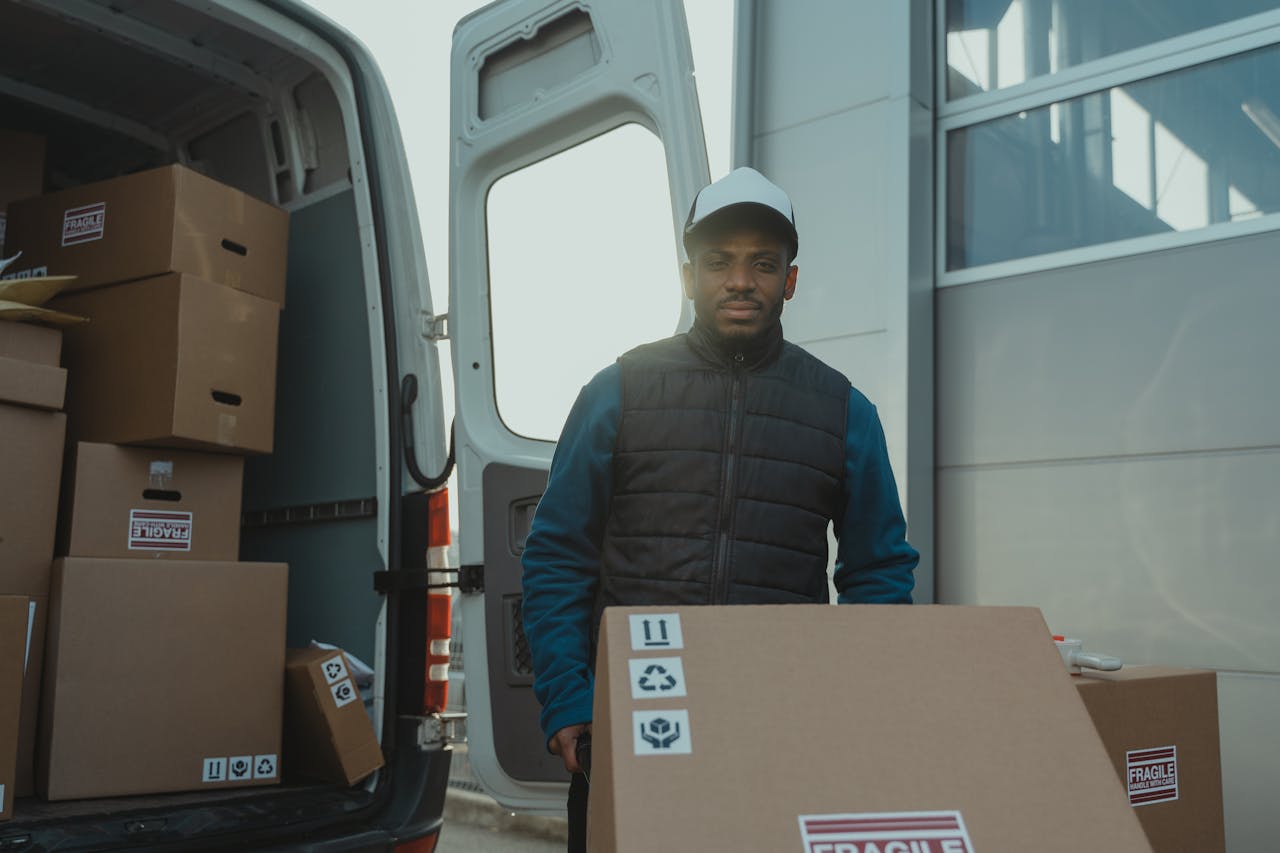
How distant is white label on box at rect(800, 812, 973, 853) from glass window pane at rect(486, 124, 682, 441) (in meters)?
1.40

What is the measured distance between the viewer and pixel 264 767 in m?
2.72

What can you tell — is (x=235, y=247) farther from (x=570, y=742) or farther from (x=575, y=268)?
(x=570, y=742)

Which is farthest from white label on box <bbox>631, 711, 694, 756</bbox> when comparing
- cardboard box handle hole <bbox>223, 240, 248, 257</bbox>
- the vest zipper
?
cardboard box handle hole <bbox>223, 240, 248, 257</bbox>

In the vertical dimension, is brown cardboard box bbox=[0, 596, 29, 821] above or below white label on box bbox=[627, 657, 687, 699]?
below

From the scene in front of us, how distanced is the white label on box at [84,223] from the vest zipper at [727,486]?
2.09 meters

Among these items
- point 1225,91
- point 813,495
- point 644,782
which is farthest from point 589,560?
point 1225,91

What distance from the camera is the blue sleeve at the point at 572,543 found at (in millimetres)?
1617

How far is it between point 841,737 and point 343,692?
74.7 inches

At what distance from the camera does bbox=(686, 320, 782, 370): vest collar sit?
68.9 inches

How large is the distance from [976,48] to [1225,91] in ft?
2.65

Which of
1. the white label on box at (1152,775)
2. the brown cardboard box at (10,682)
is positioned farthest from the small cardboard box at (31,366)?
the white label on box at (1152,775)

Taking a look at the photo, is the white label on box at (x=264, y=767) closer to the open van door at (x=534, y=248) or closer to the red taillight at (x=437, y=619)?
the red taillight at (x=437, y=619)

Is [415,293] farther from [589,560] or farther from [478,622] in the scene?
[589,560]

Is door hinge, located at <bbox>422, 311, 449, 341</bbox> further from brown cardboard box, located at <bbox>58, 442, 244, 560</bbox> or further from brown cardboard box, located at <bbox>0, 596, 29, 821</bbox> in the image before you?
brown cardboard box, located at <bbox>0, 596, 29, 821</bbox>
